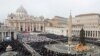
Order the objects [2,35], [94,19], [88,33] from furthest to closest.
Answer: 1. [94,19]
2. [88,33]
3. [2,35]

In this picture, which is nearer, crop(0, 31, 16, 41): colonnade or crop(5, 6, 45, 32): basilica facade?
crop(0, 31, 16, 41): colonnade

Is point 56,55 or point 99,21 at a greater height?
point 99,21

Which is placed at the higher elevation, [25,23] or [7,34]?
[25,23]

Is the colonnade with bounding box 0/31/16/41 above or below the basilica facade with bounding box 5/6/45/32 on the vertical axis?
below

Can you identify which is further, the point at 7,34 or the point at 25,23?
the point at 25,23

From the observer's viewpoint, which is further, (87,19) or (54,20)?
(54,20)

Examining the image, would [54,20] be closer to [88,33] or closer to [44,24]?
[44,24]

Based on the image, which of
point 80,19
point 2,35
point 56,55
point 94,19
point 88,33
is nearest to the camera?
point 56,55

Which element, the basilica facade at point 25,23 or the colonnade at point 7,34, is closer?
the colonnade at point 7,34

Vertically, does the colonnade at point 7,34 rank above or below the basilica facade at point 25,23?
below

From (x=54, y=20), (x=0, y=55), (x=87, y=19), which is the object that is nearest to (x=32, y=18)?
(x=54, y=20)
